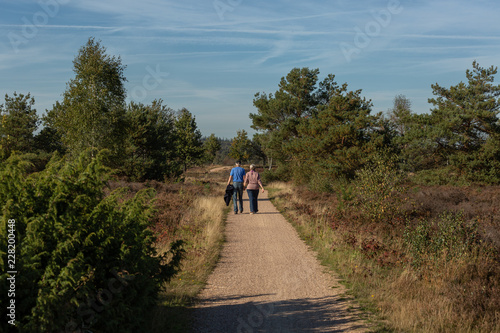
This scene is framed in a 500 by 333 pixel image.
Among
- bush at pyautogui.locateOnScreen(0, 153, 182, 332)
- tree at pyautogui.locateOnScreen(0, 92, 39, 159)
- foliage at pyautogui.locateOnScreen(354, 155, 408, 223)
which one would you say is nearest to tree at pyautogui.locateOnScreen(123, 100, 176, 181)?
tree at pyautogui.locateOnScreen(0, 92, 39, 159)

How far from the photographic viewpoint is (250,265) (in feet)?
27.2

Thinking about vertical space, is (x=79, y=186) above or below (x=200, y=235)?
above

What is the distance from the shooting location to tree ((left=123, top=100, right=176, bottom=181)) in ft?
102

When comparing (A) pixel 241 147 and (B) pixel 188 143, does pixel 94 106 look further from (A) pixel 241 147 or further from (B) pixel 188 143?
(A) pixel 241 147

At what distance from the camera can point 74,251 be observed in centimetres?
367

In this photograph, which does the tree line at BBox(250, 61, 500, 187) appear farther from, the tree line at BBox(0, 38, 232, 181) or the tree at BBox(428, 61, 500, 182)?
the tree line at BBox(0, 38, 232, 181)

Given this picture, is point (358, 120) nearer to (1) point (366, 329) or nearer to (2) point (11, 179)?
(1) point (366, 329)

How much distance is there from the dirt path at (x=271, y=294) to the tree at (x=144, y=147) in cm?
2265

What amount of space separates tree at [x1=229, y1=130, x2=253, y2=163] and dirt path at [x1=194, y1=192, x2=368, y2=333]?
56150 millimetres

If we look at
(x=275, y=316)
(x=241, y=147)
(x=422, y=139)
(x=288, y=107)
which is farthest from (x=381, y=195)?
(x=241, y=147)

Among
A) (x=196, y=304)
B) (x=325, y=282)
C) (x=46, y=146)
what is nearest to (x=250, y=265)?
(x=325, y=282)

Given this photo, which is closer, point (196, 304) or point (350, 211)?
point (196, 304)

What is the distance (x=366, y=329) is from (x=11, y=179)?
15.2 feet

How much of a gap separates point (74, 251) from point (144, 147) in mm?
32188
